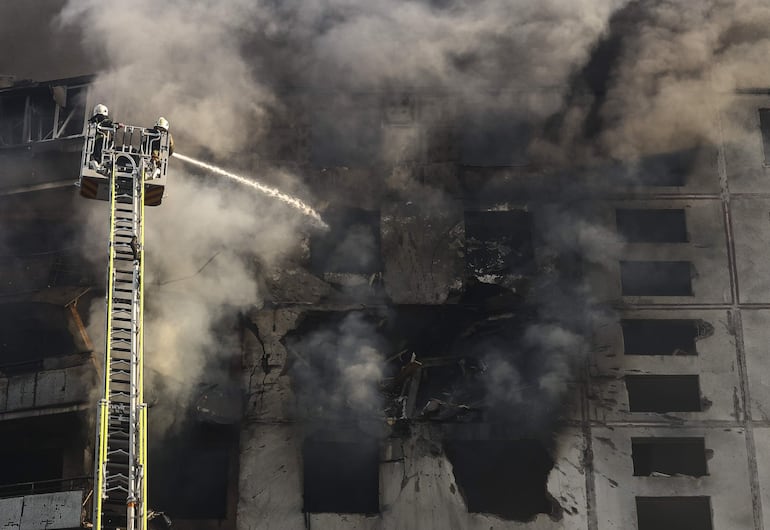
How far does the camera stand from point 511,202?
57.3ft

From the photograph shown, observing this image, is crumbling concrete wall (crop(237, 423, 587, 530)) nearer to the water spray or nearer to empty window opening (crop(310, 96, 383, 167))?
the water spray

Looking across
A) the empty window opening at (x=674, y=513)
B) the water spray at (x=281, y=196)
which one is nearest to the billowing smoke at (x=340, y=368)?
the water spray at (x=281, y=196)

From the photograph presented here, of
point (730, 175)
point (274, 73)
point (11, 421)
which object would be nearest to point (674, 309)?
point (730, 175)

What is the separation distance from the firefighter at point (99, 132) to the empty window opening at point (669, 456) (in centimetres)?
1074

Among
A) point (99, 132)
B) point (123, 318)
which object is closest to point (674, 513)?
point (123, 318)

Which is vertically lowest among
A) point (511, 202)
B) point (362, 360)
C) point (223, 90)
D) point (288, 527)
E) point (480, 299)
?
point (288, 527)

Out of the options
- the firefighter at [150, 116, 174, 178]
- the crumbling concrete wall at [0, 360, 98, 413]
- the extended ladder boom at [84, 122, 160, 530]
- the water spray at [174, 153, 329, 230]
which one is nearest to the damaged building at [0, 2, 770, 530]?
the crumbling concrete wall at [0, 360, 98, 413]

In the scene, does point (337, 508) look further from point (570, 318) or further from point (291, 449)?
point (570, 318)

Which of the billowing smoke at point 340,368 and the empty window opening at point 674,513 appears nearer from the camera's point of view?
the empty window opening at point 674,513

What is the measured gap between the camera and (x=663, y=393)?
1662 cm

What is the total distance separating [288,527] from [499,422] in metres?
4.34

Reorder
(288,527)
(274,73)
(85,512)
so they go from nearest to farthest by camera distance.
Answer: (85,512), (288,527), (274,73)

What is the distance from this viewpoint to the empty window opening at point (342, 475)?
1590cm

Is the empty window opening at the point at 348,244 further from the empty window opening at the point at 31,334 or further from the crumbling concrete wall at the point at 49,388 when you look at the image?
the empty window opening at the point at 31,334
